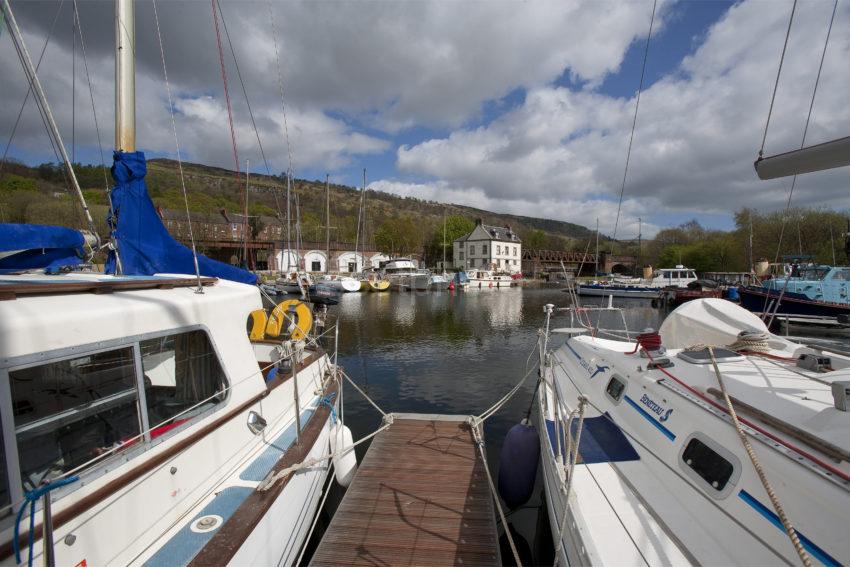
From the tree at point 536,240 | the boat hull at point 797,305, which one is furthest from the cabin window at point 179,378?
the tree at point 536,240

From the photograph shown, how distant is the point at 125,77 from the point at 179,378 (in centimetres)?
485

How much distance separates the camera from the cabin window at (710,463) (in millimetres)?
3279

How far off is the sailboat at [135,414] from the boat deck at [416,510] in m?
0.58

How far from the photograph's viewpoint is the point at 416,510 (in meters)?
4.99

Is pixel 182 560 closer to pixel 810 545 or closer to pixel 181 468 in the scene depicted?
pixel 181 468

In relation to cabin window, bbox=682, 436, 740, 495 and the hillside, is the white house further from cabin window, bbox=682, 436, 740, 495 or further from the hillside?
cabin window, bbox=682, 436, 740, 495

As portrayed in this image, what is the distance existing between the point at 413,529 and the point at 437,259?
269 feet

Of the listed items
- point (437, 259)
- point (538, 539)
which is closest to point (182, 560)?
point (538, 539)

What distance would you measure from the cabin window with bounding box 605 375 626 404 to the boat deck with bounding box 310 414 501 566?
220cm

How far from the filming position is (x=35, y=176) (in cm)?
6069

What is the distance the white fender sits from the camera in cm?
596

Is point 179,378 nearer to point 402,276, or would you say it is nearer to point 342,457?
point 342,457

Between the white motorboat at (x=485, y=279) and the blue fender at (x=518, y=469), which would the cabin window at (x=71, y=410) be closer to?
the blue fender at (x=518, y=469)

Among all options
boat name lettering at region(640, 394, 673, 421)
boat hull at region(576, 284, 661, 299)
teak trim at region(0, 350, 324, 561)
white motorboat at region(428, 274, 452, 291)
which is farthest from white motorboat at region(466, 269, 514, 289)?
teak trim at region(0, 350, 324, 561)
